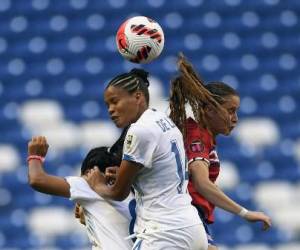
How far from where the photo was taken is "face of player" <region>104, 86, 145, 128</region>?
4.42 metres

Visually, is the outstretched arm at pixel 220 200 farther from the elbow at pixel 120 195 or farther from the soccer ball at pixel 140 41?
the soccer ball at pixel 140 41

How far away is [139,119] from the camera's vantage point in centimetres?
436

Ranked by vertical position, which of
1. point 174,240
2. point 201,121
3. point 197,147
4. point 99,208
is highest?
point 201,121

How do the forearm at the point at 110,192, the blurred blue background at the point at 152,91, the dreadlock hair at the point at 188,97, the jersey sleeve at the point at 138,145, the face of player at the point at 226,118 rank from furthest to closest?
Answer: the blurred blue background at the point at 152,91
the face of player at the point at 226,118
the dreadlock hair at the point at 188,97
the forearm at the point at 110,192
the jersey sleeve at the point at 138,145

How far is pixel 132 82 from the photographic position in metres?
4.46

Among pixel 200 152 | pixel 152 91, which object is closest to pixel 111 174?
pixel 200 152

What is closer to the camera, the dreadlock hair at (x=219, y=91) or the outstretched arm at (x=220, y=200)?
the outstretched arm at (x=220, y=200)

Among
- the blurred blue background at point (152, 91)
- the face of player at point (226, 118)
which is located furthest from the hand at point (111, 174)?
the blurred blue background at point (152, 91)

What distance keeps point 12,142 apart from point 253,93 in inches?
92.2

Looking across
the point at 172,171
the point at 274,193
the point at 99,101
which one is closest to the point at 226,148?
the point at 274,193

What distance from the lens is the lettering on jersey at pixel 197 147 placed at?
4.55m

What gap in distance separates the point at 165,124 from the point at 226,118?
1.33 ft

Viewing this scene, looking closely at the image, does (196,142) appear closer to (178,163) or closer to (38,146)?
(178,163)

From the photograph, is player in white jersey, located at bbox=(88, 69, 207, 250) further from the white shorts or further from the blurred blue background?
the blurred blue background
